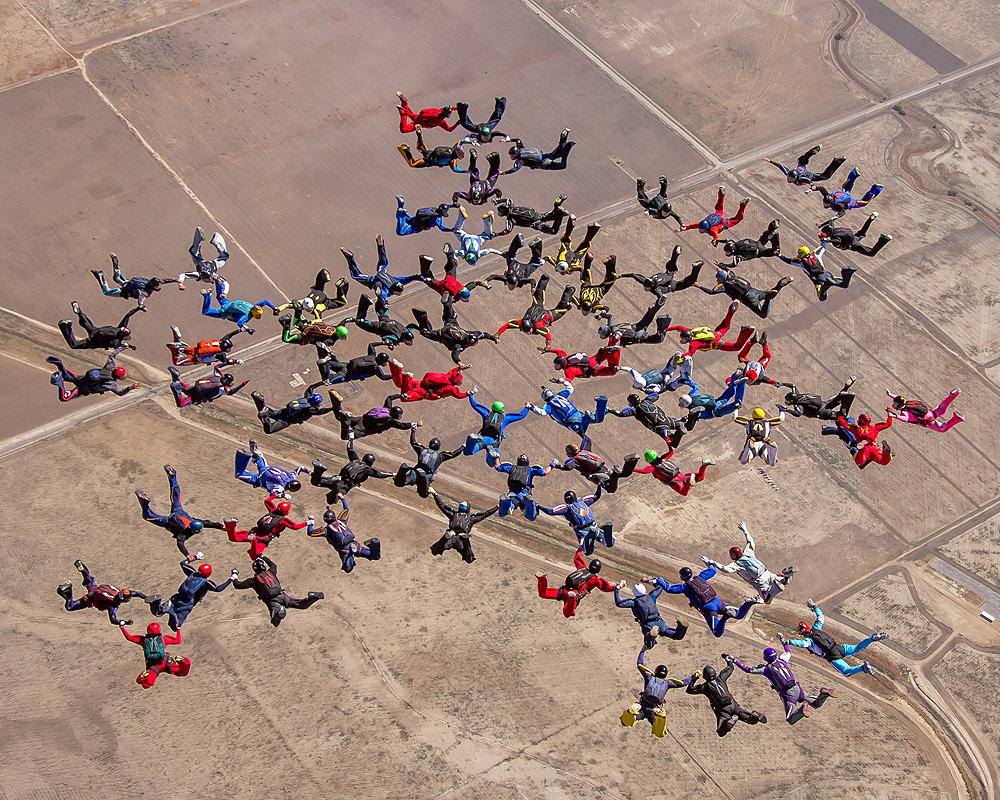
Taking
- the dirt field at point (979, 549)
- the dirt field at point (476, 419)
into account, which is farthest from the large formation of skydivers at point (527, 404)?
the dirt field at point (979, 549)

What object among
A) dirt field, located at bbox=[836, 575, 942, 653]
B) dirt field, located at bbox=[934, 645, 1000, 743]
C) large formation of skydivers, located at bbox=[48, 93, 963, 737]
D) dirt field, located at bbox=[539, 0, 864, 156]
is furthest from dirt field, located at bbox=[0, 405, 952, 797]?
dirt field, located at bbox=[539, 0, 864, 156]

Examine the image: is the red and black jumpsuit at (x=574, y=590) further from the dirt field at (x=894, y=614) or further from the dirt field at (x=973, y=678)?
the dirt field at (x=973, y=678)

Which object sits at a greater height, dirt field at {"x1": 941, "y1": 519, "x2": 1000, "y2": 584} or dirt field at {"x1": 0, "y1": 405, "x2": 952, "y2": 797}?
dirt field at {"x1": 941, "y1": 519, "x2": 1000, "y2": 584}

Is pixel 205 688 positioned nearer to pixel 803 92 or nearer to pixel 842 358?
pixel 842 358

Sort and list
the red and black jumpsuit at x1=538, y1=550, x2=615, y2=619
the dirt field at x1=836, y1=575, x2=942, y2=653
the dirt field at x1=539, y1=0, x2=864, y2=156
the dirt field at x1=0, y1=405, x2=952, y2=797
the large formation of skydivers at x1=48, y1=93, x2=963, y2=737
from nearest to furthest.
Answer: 1. the dirt field at x1=0, y1=405, x2=952, y2=797
2. the large formation of skydivers at x1=48, y1=93, x2=963, y2=737
3. the red and black jumpsuit at x1=538, y1=550, x2=615, y2=619
4. the dirt field at x1=836, y1=575, x2=942, y2=653
5. the dirt field at x1=539, y1=0, x2=864, y2=156

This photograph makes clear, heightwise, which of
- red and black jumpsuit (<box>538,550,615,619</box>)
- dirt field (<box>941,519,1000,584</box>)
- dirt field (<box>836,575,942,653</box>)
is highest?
dirt field (<box>941,519,1000,584</box>)

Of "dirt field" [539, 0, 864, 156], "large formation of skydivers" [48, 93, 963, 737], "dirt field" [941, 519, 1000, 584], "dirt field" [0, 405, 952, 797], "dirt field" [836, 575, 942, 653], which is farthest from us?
"dirt field" [539, 0, 864, 156]

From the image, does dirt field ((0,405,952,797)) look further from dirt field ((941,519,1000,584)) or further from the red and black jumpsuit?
dirt field ((941,519,1000,584))
